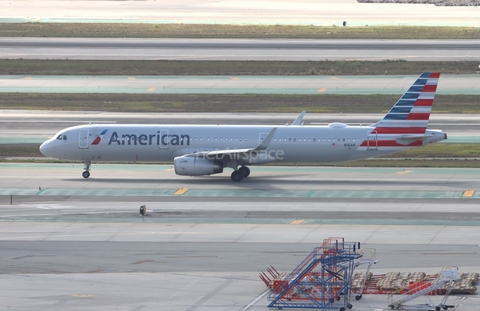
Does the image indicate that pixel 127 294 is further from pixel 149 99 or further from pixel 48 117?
pixel 149 99

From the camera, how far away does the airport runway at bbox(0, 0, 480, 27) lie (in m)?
155

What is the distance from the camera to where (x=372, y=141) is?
65125mm

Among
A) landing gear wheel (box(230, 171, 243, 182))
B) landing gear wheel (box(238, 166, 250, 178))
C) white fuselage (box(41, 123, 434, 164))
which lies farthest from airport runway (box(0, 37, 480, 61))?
landing gear wheel (box(230, 171, 243, 182))

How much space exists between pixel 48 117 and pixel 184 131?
95.9ft

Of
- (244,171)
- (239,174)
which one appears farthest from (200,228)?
(244,171)

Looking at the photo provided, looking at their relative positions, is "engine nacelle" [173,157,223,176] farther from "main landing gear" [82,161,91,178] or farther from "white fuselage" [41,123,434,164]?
"main landing gear" [82,161,91,178]

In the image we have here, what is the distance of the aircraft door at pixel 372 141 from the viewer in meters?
65.1

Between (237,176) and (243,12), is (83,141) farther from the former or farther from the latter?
(243,12)

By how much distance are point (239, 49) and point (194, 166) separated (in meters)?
63.7

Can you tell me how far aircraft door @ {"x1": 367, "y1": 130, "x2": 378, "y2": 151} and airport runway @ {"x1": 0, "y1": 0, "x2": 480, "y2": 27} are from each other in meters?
87.6

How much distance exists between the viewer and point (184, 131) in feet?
217

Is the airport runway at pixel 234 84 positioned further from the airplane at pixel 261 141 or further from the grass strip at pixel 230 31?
the airplane at pixel 261 141

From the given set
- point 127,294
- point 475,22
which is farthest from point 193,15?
point 127,294

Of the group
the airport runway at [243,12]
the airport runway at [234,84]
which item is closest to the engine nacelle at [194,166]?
the airport runway at [234,84]
